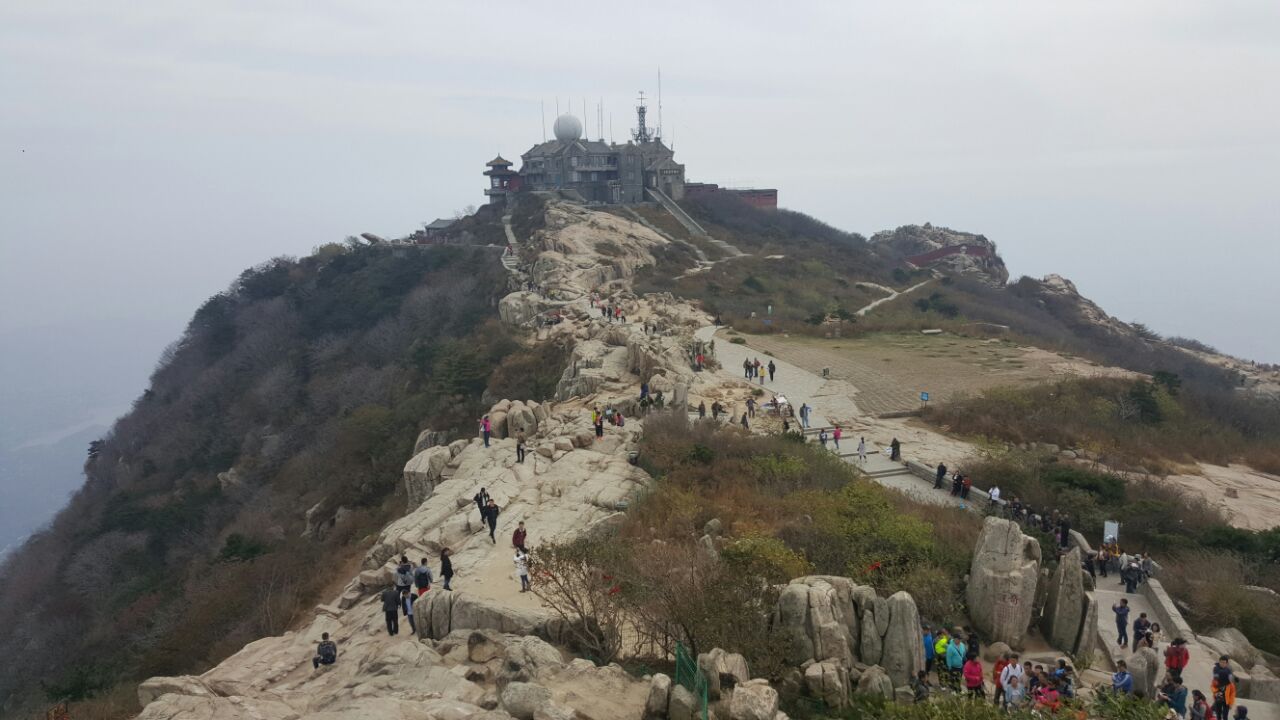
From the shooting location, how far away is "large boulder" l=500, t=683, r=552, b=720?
368 inches

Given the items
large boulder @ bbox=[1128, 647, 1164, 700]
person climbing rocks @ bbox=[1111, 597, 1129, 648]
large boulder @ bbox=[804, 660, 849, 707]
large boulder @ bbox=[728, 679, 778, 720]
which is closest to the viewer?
large boulder @ bbox=[728, 679, 778, 720]

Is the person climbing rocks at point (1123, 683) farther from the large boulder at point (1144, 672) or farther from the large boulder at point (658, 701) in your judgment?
the large boulder at point (658, 701)

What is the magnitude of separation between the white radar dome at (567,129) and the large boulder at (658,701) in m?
82.4

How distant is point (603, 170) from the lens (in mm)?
81750

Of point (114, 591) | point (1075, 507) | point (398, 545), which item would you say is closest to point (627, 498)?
point (398, 545)

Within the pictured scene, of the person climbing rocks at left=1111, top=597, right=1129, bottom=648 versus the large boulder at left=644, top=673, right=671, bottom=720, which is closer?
the large boulder at left=644, top=673, right=671, bottom=720

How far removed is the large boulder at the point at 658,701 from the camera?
9.33m

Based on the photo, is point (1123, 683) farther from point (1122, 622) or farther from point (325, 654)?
point (325, 654)

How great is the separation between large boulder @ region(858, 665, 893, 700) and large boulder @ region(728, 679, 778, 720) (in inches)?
75.6

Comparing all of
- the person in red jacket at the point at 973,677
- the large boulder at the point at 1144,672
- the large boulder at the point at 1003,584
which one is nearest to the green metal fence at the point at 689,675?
the person in red jacket at the point at 973,677

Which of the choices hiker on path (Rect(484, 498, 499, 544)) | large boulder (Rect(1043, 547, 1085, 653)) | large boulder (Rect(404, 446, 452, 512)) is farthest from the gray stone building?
large boulder (Rect(1043, 547, 1085, 653))

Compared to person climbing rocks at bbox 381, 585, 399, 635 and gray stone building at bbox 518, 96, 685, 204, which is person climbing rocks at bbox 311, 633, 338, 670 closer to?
person climbing rocks at bbox 381, 585, 399, 635

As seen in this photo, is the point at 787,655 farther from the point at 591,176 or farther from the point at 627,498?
the point at 591,176

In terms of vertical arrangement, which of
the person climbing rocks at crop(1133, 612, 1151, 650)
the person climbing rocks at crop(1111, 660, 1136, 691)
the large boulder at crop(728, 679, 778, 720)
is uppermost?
the large boulder at crop(728, 679, 778, 720)
